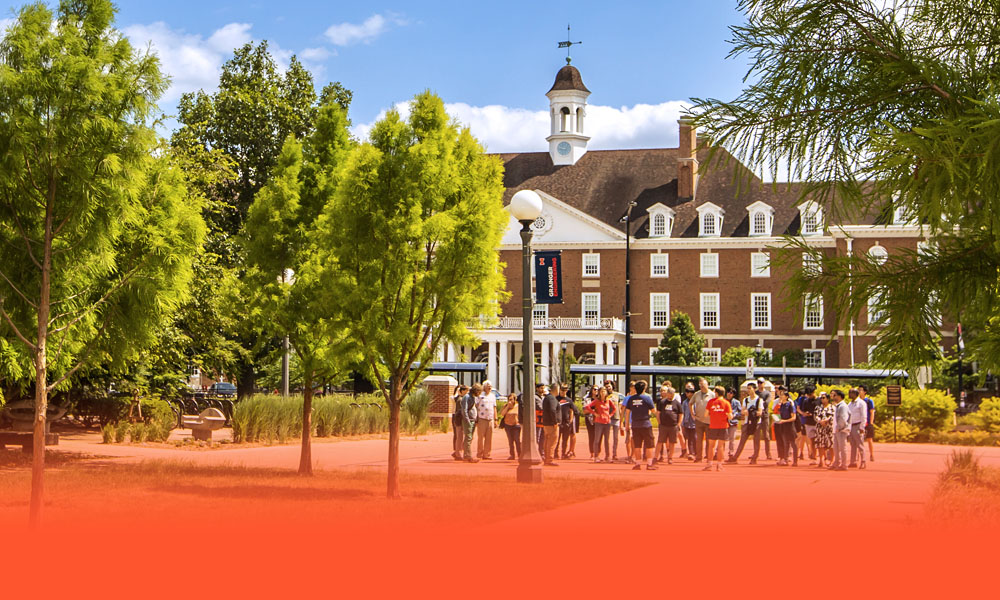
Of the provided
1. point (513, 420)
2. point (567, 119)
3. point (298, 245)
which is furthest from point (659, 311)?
point (298, 245)

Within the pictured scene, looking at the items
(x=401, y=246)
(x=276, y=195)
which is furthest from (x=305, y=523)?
(x=276, y=195)

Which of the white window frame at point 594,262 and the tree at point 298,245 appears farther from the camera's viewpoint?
the white window frame at point 594,262

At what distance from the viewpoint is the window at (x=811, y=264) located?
7.87m

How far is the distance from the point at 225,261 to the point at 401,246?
21098mm

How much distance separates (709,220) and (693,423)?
48.9 metres

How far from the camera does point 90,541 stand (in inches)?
376

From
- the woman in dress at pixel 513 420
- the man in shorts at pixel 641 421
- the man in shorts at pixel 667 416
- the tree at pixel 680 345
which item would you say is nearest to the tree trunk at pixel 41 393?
the man in shorts at pixel 641 421

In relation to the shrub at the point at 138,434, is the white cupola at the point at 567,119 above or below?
above

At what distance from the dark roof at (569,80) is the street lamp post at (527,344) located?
61.3 metres

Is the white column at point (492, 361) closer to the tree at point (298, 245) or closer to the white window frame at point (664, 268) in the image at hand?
the white window frame at point (664, 268)

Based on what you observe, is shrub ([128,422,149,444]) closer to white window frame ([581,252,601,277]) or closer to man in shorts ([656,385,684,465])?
man in shorts ([656,385,684,465])

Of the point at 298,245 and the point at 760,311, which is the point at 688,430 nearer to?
the point at 298,245

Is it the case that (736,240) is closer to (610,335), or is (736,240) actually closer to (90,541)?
(610,335)

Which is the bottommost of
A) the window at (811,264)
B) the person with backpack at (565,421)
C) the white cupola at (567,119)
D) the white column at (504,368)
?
the person with backpack at (565,421)
